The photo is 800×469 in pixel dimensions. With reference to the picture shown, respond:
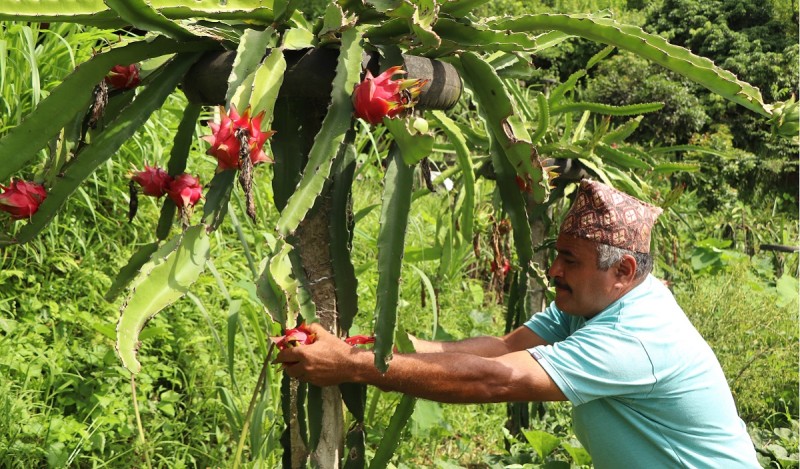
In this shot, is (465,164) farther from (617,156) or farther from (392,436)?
(617,156)

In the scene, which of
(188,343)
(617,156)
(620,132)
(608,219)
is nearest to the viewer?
(608,219)

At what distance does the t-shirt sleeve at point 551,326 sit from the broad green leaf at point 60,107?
4.89 feet

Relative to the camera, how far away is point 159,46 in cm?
166

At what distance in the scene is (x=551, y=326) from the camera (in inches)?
106

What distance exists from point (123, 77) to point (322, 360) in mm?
694

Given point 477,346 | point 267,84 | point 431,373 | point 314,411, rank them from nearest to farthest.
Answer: point 267,84, point 314,411, point 431,373, point 477,346

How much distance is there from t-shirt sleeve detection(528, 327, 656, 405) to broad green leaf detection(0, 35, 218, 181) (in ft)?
3.81

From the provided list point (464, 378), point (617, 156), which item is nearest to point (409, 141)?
point (464, 378)

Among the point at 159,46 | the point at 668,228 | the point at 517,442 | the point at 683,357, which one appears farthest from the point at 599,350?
the point at 668,228

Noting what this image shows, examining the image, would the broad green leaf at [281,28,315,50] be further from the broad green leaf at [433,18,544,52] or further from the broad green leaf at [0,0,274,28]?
the broad green leaf at [433,18,544,52]

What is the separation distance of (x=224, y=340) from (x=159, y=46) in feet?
6.55

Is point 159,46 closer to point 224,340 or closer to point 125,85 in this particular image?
point 125,85

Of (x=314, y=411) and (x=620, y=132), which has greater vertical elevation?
(x=620, y=132)

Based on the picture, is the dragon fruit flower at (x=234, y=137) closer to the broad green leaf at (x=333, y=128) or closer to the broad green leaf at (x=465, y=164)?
the broad green leaf at (x=333, y=128)
